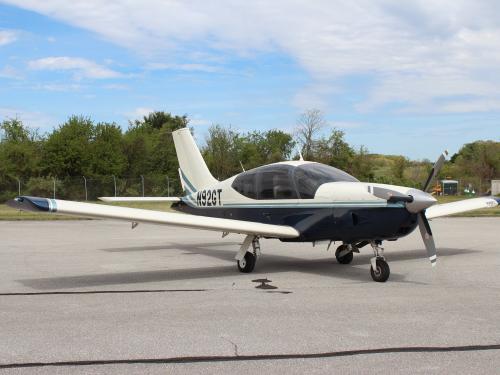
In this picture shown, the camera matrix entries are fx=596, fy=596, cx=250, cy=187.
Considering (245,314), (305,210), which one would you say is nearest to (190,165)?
(305,210)

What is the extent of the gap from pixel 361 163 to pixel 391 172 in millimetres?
9190

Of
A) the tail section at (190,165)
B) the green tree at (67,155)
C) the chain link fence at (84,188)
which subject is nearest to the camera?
the tail section at (190,165)

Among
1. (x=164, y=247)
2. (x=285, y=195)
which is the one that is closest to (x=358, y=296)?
(x=285, y=195)

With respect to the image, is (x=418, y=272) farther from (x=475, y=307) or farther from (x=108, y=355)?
(x=108, y=355)

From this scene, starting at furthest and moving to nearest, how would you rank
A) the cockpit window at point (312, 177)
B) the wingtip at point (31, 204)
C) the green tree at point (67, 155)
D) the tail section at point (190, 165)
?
the green tree at point (67, 155), the tail section at point (190, 165), the cockpit window at point (312, 177), the wingtip at point (31, 204)

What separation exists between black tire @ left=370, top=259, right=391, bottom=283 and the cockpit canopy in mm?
1630

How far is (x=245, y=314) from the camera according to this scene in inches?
264

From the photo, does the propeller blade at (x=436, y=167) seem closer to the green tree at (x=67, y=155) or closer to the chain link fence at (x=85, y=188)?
the chain link fence at (x=85, y=188)

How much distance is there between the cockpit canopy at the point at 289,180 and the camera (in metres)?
10.2

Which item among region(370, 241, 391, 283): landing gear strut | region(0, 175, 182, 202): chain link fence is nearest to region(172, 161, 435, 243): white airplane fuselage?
region(370, 241, 391, 283): landing gear strut

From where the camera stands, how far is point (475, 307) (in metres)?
7.12

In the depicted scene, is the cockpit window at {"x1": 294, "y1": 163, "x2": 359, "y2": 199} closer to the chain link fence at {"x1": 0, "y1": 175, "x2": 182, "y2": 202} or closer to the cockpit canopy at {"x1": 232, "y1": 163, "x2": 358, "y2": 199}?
the cockpit canopy at {"x1": 232, "y1": 163, "x2": 358, "y2": 199}

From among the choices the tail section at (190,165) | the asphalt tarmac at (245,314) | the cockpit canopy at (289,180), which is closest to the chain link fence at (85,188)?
the tail section at (190,165)

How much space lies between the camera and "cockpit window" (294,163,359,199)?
1016 centimetres
